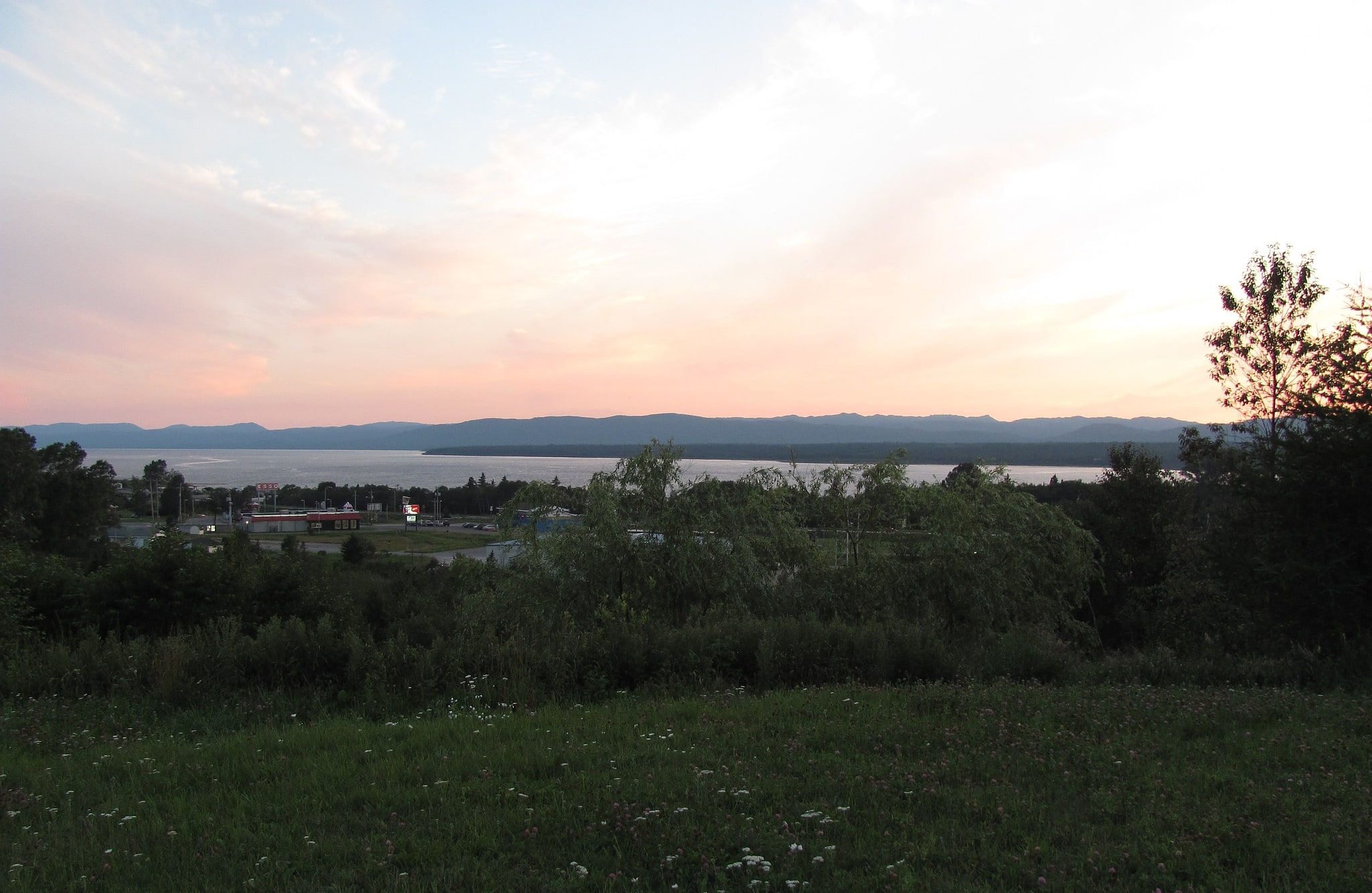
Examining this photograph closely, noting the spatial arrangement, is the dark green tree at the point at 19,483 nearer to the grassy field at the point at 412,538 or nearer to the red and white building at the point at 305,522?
the grassy field at the point at 412,538

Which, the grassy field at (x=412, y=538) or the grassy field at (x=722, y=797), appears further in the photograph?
the grassy field at (x=412, y=538)

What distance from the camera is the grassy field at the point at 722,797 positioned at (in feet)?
11.8

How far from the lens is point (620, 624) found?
9586mm

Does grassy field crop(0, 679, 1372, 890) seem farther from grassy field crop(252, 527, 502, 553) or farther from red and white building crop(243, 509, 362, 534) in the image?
red and white building crop(243, 509, 362, 534)

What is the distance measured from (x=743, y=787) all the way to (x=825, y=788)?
513 mm

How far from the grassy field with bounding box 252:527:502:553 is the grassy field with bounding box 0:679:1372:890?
56422 millimetres

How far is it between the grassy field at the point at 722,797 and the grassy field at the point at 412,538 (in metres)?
56.4

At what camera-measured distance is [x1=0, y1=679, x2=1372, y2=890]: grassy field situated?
361 centimetres

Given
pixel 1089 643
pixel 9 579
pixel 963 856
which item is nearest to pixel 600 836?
pixel 963 856

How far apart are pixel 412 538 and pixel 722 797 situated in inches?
2758

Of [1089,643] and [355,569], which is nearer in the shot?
[1089,643]

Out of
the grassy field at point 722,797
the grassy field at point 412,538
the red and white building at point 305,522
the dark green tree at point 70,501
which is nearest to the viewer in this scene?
the grassy field at point 722,797

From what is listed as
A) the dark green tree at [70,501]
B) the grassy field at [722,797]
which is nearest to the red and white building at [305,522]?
the dark green tree at [70,501]

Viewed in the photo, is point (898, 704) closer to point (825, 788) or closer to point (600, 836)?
point (825, 788)
